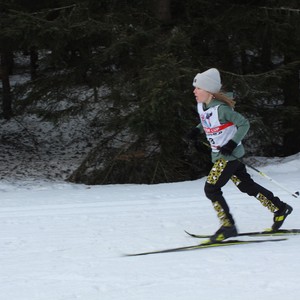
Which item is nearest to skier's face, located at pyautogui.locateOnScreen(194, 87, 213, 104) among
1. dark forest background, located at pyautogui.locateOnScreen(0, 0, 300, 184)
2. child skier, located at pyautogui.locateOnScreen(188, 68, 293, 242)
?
child skier, located at pyautogui.locateOnScreen(188, 68, 293, 242)

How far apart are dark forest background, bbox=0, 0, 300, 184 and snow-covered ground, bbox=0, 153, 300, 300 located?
188cm

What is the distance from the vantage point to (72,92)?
34.3 feet

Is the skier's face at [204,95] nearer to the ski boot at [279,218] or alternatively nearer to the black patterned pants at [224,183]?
the black patterned pants at [224,183]

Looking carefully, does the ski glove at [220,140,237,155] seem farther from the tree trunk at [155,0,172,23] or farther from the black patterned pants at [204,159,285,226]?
the tree trunk at [155,0,172,23]

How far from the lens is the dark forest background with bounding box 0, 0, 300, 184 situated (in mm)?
8250

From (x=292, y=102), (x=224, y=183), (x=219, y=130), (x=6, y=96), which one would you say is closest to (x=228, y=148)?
(x=219, y=130)

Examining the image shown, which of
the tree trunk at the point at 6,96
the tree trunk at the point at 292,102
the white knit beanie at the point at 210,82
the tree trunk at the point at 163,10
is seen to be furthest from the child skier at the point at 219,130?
the tree trunk at the point at 6,96

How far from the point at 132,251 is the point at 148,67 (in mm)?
→ 4662

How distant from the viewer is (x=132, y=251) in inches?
175

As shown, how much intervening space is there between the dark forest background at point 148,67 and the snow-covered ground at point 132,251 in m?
1.88

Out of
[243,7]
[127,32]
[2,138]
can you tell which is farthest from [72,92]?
[2,138]

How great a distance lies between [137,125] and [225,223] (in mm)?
3669

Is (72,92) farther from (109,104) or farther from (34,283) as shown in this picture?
(34,283)

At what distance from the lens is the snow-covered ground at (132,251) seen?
346 cm
